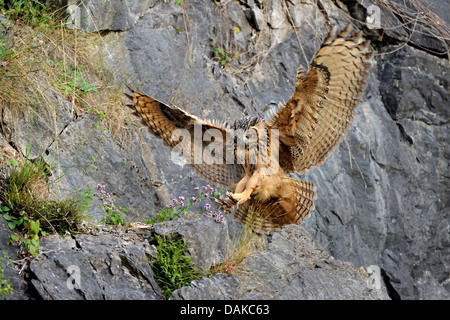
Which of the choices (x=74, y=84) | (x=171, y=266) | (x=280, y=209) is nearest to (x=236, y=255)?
(x=171, y=266)

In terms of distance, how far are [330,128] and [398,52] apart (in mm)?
3709

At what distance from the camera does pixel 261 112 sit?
7.23 meters

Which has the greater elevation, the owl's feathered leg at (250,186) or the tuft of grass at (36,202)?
the tuft of grass at (36,202)

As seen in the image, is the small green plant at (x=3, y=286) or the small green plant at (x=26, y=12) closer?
the small green plant at (x=3, y=286)

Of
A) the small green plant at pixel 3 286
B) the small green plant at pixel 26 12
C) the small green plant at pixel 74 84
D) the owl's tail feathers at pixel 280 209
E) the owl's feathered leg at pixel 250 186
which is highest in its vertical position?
the small green plant at pixel 26 12

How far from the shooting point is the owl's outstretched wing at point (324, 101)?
15.4ft

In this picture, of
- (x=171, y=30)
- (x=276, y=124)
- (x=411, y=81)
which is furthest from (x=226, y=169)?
(x=411, y=81)

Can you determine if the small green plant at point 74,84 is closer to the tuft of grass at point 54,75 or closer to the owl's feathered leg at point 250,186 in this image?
the tuft of grass at point 54,75

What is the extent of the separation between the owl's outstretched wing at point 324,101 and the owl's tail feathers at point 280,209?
205mm

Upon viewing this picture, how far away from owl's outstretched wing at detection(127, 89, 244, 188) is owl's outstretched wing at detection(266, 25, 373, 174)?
1.67 ft

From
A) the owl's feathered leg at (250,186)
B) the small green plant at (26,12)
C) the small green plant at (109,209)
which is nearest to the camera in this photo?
the small green plant at (109,209)

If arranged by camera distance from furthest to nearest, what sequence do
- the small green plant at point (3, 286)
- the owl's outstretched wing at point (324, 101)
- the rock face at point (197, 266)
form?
the owl's outstretched wing at point (324, 101) → the rock face at point (197, 266) → the small green plant at point (3, 286)

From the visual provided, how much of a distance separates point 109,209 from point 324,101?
193 centimetres

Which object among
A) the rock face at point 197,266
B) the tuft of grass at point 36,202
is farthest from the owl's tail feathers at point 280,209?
the tuft of grass at point 36,202
